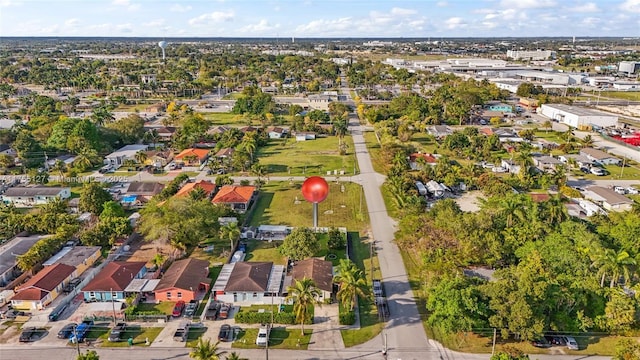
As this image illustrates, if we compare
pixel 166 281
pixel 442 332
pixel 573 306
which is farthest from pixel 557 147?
pixel 166 281

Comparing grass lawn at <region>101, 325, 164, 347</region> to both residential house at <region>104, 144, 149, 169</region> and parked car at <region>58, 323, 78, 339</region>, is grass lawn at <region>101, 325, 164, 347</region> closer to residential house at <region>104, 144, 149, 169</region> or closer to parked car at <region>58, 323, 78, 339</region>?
parked car at <region>58, 323, 78, 339</region>

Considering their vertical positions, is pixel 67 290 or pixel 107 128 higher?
pixel 107 128

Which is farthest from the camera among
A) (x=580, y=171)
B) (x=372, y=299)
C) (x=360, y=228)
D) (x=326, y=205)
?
(x=580, y=171)

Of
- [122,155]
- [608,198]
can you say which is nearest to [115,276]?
[122,155]

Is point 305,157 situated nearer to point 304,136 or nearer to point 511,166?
point 304,136

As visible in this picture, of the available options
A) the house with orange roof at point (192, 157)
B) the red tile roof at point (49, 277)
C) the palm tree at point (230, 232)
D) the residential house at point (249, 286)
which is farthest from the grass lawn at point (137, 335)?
the house with orange roof at point (192, 157)

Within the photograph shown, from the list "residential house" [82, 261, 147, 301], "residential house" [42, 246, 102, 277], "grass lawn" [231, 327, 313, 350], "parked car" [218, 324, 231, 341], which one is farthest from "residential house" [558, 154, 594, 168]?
"residential house" [42, 246, 102, 277]

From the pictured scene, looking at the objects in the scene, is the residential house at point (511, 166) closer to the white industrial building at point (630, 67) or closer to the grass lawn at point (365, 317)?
the grass lawn at point (365, 317)

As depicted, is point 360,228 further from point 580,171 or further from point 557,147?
point 557,147
